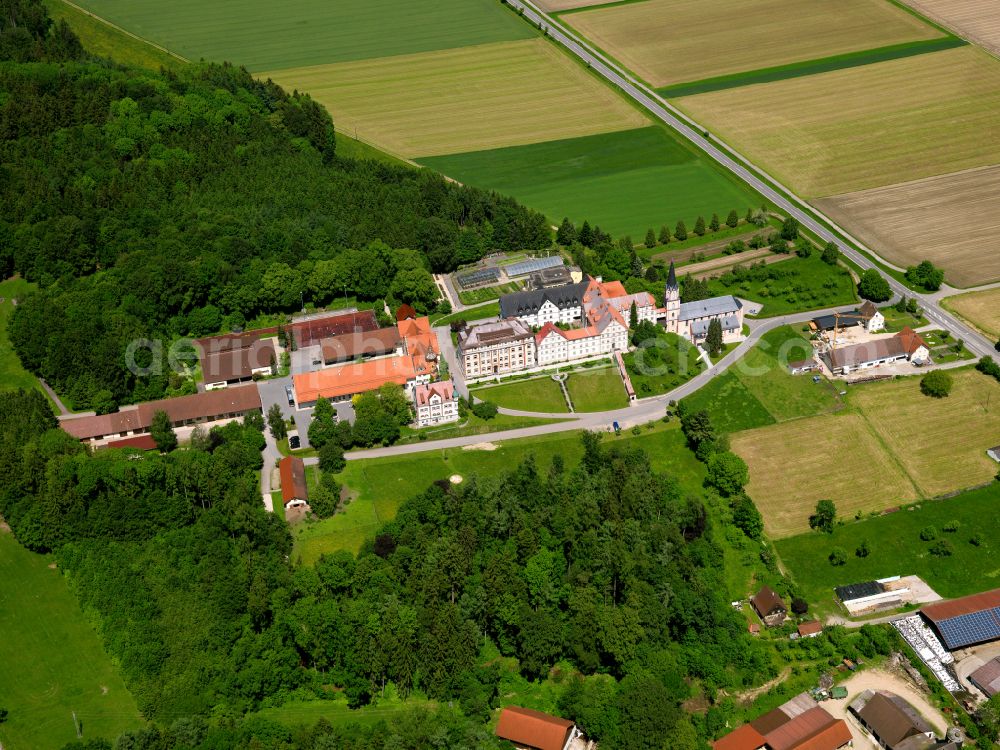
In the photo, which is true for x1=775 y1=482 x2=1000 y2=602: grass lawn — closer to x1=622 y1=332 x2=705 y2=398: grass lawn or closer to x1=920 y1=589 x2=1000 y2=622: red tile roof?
x1=920 y1=589 x2=1000 y2=622: red tile roof

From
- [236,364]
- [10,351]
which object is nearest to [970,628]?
[236,364]

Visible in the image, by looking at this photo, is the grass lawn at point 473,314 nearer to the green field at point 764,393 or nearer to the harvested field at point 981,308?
the green field at point 764,393

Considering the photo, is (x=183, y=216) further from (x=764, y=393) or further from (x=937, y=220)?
(x=937, y=220)

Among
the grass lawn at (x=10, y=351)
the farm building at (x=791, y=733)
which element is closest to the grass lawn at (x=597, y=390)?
the farm building at (x=791, y=733)

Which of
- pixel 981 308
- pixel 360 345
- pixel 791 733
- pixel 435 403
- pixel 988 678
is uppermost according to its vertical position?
pixel 360 345

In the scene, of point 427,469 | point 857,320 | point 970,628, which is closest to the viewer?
point 970,628
